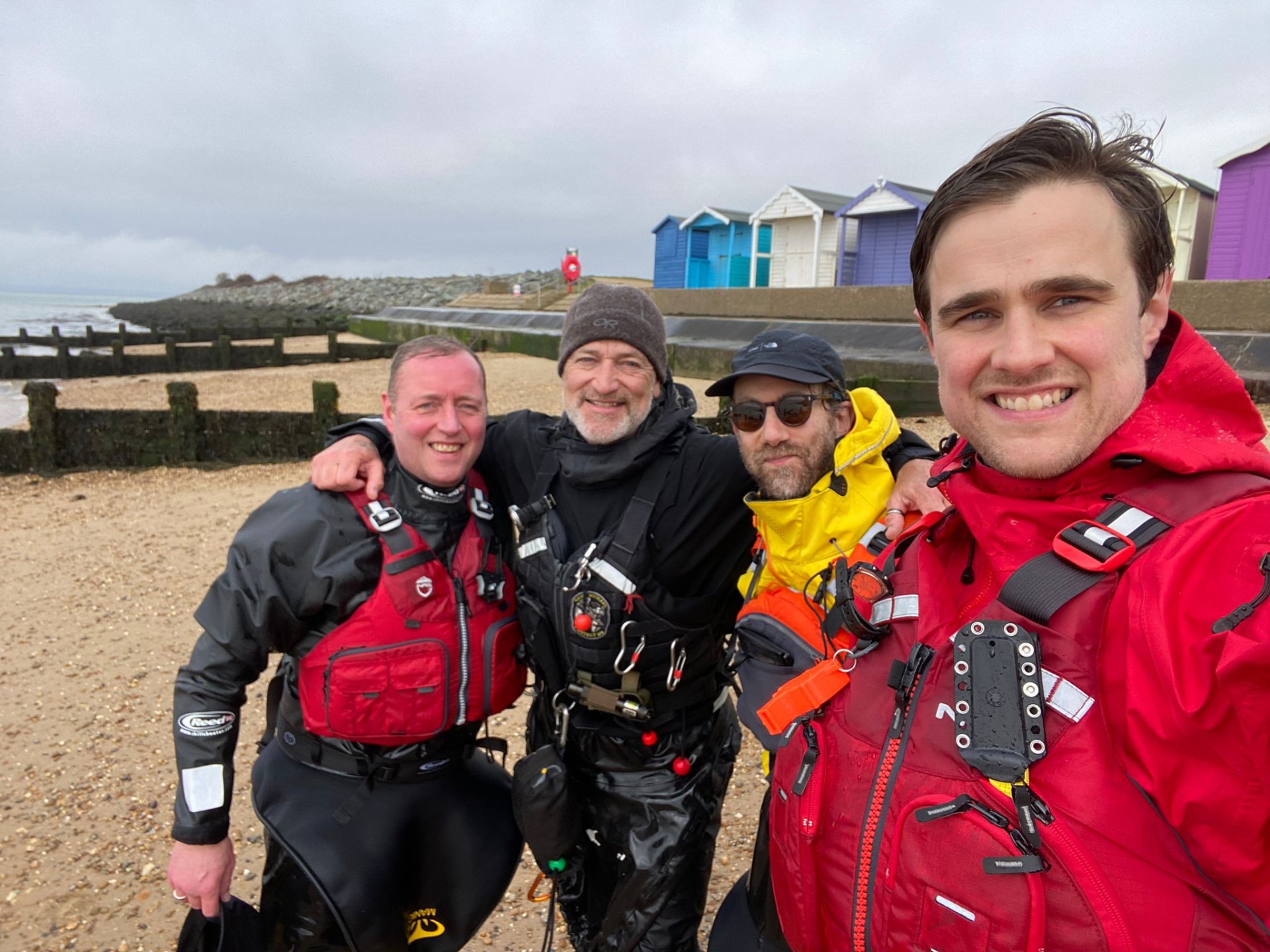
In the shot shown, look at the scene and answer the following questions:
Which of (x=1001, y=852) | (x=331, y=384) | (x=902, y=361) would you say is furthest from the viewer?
(x=902, y=361)

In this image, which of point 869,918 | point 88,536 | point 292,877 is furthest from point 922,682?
point 88,536

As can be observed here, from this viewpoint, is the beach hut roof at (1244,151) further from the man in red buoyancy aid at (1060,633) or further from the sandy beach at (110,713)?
the man in red buoyancy aid at (1060,633)

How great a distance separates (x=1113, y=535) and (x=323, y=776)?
2757 mm

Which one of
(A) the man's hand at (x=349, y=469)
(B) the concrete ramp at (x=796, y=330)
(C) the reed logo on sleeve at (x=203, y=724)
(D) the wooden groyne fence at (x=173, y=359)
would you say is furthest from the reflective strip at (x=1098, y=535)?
(D) the wooden groyne fence at (x=173, y=359)

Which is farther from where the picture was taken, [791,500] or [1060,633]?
[791,500]

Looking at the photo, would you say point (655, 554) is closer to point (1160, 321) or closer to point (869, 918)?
point (869, 918)

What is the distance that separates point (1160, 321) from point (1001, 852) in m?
1.04

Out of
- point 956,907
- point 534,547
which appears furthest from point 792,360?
point 956,907

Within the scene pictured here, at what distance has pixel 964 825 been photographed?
132 centimetres

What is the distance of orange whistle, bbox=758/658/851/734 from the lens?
167 cm

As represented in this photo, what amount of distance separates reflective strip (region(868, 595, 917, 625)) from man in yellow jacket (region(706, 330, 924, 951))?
33cm

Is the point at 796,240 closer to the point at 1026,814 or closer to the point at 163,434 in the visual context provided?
the point at 163,434

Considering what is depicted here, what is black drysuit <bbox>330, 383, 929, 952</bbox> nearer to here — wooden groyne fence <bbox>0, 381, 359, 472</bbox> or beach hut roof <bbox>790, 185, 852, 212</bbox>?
wooden groyne fence <bbox>0, 381, 359, 472</bbox>

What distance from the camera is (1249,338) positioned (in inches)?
496
